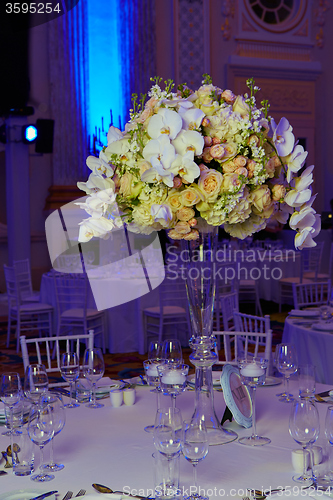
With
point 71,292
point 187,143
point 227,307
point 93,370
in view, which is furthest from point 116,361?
point 187,143

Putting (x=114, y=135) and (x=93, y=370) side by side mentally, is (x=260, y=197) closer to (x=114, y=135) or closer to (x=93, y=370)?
(x=114, y=135)

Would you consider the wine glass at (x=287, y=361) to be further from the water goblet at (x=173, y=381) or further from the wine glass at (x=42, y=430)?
the wine glass at (x=42, y=430)

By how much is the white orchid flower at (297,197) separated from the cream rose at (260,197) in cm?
7

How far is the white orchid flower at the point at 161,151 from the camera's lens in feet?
4.99

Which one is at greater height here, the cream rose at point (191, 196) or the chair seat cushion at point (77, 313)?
the cream rose at point (191, 196)

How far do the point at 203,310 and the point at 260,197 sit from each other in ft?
1.26

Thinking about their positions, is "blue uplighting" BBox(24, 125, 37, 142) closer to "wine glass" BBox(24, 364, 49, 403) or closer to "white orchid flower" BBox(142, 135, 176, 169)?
"wine glass" BBox(24, 364, 49, 403)

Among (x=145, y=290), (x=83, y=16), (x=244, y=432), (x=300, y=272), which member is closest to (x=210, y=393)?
(x=244, y=432)

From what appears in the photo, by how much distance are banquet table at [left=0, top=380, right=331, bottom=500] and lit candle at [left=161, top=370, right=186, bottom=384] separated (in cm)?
6

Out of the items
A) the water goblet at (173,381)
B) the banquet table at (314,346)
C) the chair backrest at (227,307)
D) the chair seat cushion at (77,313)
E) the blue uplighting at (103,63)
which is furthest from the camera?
the blue uplighting at (103,63)

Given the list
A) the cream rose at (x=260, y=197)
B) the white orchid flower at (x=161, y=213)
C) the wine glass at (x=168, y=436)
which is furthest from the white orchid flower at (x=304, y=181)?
the wine glass at (x=168, y=436)

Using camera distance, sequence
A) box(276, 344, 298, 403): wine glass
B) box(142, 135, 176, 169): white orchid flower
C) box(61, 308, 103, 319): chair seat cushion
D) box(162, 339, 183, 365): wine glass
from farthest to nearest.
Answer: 1. box(61, 308, 103, 319): chair seat cushion
2. box(276, 344, 298, 403): wine glass
3. box(162, 339, 183, 365): wine glass
4. box(142, 135, 176, 169): white orchid flower

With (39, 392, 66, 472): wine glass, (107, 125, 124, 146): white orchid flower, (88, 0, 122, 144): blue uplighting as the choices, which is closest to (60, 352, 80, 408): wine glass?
(39, 392, 66, 472): wine glass

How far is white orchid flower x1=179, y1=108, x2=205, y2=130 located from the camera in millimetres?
1568
